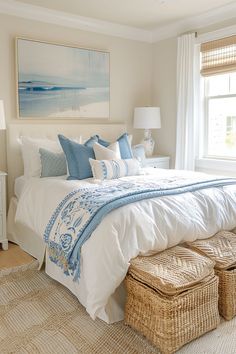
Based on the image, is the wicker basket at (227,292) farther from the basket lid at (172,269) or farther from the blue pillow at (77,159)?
the blue pillow at (77,159)

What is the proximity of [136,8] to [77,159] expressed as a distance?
6.43 feet

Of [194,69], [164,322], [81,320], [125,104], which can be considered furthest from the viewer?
[125,104]

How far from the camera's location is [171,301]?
6.34 feet

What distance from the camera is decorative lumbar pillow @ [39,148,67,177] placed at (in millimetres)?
3471

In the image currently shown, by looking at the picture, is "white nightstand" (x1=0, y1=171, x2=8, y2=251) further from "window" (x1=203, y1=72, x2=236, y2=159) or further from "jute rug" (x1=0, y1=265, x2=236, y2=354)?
"window" (x1=203, y1=72, x2=236, y2=159)

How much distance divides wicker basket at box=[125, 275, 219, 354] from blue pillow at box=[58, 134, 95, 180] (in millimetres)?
1336

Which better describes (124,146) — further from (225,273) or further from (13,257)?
(225,273)

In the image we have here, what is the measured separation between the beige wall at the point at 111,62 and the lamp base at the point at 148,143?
30cm

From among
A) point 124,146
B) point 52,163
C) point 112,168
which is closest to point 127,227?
point 112,168

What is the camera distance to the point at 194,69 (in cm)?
434

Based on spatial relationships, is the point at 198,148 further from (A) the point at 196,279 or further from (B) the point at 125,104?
(A) the point at 196,279

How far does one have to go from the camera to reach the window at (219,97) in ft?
13.1

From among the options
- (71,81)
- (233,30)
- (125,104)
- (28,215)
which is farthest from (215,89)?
(28,215)

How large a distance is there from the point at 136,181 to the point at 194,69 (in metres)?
2.08
